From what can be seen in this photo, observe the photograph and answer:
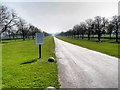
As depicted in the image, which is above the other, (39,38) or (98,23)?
(98,23)

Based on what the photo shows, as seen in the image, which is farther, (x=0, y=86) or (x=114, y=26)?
(x=114, y=26)

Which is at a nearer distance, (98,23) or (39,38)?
(39,38)

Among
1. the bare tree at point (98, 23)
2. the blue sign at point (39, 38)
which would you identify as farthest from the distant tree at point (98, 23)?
the blue sign at point (39, 38)

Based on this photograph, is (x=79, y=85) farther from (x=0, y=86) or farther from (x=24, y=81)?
(x=0, y=86)

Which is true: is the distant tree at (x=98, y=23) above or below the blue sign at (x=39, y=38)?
above

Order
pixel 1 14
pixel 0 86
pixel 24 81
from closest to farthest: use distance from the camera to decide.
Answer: pixel 0 86 → pixel 24 81 → pixel 1 14

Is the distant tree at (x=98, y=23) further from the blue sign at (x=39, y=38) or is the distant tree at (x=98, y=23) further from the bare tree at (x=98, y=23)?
the blue sign at (x=39, y=38)

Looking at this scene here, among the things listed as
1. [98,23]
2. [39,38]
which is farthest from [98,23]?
[39,38]

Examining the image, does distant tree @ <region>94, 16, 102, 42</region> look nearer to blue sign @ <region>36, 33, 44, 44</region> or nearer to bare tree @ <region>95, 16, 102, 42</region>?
bare tree @ <region>95, 16, 102, 42</region>

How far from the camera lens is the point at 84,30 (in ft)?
293

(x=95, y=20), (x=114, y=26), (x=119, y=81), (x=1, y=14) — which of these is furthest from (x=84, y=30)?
(x=119, y=81)

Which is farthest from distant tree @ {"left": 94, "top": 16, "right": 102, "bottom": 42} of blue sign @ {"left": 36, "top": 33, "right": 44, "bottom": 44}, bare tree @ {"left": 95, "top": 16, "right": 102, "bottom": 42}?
blue sign @ {"left": 36, "top": 33, "right": 44, "bottom": 44}

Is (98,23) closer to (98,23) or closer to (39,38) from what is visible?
(98,23)

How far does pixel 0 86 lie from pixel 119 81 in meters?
5.52
